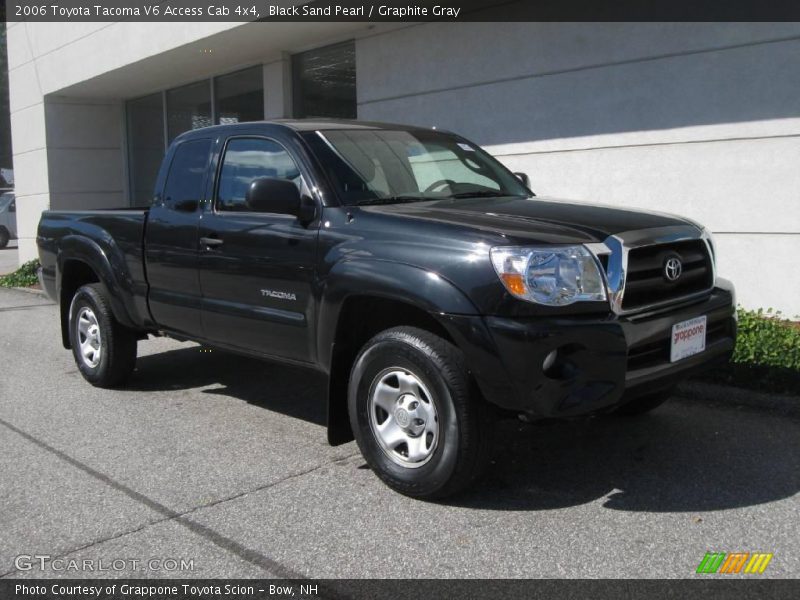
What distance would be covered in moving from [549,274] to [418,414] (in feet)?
3.09

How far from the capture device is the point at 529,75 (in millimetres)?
8617

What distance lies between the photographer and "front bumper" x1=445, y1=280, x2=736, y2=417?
3.46m

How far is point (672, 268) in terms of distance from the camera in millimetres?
3957

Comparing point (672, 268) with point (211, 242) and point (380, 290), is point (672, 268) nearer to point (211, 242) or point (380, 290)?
point (380, 290)

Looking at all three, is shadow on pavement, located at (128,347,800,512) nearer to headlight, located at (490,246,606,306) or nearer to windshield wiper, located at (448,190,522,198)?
headlight, located at (490,246,606,306)

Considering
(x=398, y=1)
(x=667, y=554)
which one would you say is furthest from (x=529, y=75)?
(x=667, y=554)

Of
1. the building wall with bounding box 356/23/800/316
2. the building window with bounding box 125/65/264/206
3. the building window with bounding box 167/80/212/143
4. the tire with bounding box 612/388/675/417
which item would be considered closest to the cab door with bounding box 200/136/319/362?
the tire with bounding box 612/388/675/417

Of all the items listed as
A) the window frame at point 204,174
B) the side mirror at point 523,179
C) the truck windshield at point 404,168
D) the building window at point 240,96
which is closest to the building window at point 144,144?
the building window at point 240,96

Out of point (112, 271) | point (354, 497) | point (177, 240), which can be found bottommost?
point (354, 497)

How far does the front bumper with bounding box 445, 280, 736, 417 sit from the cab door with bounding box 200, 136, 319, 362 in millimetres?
1147

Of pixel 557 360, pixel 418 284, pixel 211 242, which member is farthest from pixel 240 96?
pixel 557 360

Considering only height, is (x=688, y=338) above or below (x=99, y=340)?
above

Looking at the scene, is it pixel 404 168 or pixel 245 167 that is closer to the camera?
pixel 404 168

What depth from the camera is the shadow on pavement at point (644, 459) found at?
3.92m
